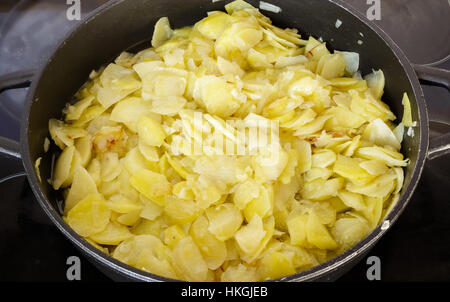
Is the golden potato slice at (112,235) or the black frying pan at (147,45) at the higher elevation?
the black frying pan at (147,45)

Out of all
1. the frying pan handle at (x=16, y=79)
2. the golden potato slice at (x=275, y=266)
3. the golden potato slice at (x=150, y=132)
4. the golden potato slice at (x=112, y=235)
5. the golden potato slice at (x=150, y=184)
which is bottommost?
the golden potato slice at (x=275, y=266)

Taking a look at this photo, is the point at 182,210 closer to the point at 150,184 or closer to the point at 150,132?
the point at 150,184

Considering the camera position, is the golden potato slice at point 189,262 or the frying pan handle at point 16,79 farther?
the frying pan handle at point 16,79

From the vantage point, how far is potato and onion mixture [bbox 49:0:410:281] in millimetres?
954

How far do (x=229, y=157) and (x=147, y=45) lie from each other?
46 centimetres

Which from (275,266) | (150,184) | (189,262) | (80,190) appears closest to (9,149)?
(80,190)

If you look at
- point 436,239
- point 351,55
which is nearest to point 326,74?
point 351,55

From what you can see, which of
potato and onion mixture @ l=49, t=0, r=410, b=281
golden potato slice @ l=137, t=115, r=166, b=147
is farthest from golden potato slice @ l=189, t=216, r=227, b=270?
golden potato slice @ l=137, t=115, r=166, b=147

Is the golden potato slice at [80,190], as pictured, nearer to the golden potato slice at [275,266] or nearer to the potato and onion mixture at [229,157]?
the potato and onion mixture at [229,157]

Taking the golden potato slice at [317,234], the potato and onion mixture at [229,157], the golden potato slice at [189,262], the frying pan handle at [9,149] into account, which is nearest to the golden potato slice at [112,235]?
the potato and onion mixture at [229,157]

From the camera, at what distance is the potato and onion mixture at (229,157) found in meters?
0.95

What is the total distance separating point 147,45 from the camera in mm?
1303

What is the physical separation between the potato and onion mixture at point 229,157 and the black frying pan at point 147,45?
1.5 inches
